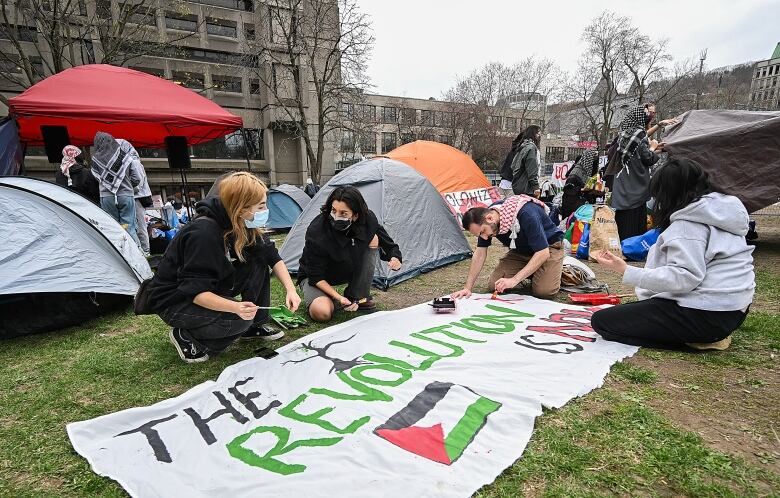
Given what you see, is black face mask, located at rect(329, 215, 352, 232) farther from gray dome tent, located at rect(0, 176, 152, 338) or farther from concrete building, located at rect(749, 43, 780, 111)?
concrete building, located at rect(749, 43, 780, 111)

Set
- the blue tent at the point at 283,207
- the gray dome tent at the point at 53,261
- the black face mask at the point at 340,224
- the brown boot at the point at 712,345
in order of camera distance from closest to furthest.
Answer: the brown boot at the point at 712,345 → the gray dome tent at the point at 53,261 → the black face mask at the point at 340,224 → the blue tent at the point at 283,207

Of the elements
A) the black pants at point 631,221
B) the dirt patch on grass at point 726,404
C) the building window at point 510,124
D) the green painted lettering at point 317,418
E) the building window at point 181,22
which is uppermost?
the building window at point 181,22

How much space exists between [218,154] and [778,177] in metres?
26.1

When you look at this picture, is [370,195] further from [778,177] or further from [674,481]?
[778,177]

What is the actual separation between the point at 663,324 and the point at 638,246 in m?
3.13

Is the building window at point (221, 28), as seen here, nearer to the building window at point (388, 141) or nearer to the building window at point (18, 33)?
the building window at point (18, 33)

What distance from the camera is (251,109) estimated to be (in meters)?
25.1

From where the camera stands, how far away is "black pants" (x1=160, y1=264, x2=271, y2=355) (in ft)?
7.96

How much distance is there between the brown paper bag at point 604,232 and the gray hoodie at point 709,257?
3.04 metres

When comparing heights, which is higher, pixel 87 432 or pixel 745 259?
pixel 745 259

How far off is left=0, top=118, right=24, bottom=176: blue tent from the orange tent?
6164 mm

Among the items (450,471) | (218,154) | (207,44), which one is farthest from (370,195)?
(207,44)

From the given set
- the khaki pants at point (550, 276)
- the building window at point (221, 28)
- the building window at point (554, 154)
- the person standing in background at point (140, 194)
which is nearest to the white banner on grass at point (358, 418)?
the khaki pants at point (550, 276)

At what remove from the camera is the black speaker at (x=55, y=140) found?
18.6 feet
